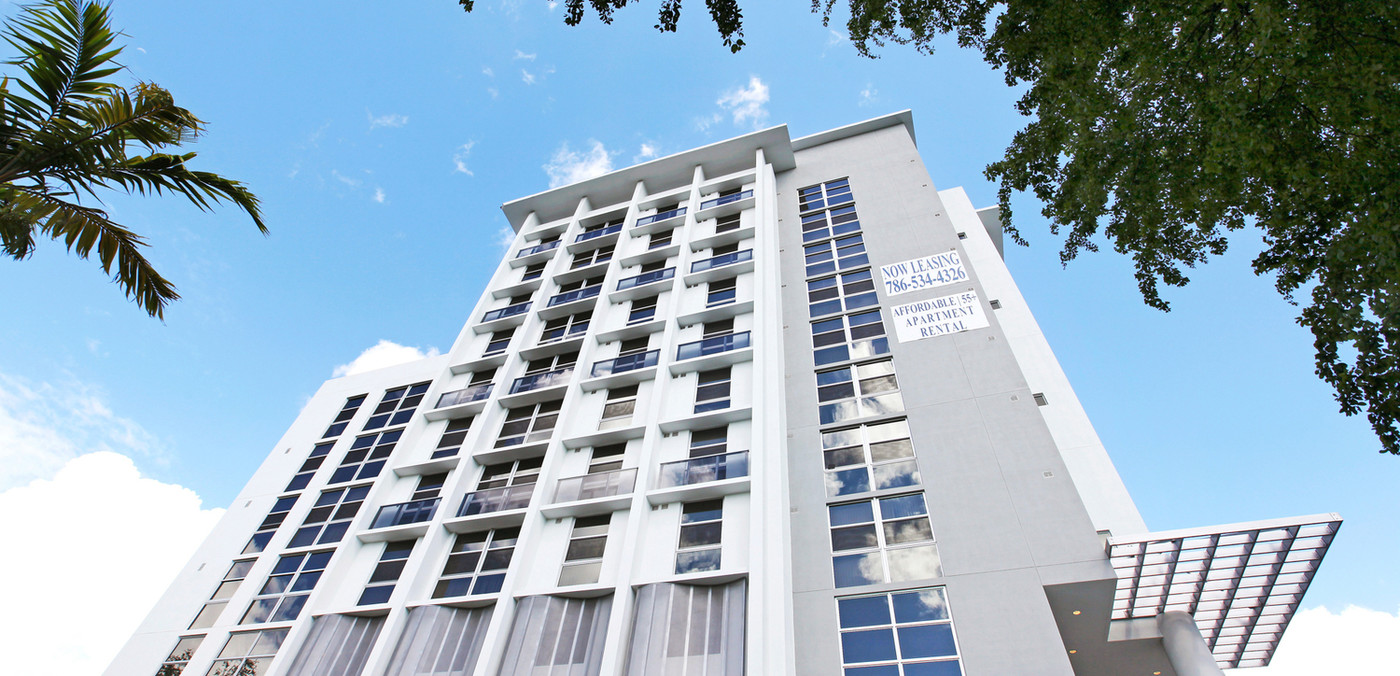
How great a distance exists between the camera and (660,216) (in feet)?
108

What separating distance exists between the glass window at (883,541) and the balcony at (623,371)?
8127 mm

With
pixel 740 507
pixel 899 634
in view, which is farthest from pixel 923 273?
pixel 899 634

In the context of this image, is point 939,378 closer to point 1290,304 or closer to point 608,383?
point 608,383

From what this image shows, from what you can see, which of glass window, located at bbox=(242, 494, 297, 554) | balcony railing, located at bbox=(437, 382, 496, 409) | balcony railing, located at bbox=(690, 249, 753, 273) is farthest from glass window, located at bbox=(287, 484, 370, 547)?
balcony railing, located at bbox=(690, 249, 753, 273)

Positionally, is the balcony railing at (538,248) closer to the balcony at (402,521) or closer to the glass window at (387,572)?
the balcony at (402,521)

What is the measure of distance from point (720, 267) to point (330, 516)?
18.4 meters

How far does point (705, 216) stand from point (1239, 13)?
2496cm

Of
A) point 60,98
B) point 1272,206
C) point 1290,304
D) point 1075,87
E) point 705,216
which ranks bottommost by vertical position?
point 60,98

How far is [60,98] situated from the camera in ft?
21.1

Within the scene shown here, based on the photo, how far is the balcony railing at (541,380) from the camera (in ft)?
80.4

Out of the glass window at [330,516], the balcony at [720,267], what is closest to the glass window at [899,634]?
the balcony at [720,267]

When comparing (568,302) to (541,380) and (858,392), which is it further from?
(858,392)

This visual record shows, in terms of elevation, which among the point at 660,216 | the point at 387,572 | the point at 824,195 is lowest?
the point at 387,572

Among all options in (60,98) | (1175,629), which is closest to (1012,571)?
(1175,629)
